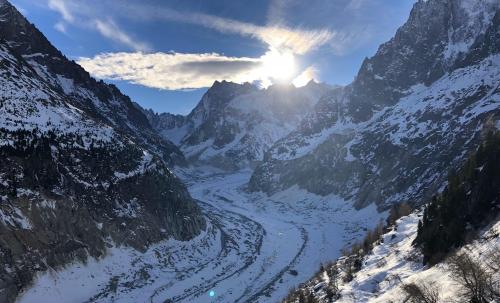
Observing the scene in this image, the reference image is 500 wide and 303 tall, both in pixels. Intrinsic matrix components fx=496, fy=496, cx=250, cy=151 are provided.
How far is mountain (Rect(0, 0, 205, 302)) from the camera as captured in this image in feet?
224

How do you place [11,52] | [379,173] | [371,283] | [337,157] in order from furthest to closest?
[337,157] < [379,173] < [11,52] < [371,283]

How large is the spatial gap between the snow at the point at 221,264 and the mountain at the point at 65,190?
265cm

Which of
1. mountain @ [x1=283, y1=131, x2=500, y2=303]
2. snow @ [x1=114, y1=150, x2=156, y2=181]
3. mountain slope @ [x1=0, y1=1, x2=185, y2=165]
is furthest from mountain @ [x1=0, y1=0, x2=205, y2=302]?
mountain slope @ [x1=0, y1=1, x2=185, y2=165]

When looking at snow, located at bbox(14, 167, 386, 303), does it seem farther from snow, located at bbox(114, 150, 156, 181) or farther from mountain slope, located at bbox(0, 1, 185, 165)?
mountain slope, located at bbox(0, 1, 185, 165)

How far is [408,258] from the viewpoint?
37531mm

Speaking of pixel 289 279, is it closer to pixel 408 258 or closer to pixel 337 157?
pixel 408 258

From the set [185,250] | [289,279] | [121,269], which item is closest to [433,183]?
[289,279]

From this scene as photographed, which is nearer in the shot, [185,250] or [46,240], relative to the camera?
[46,240]

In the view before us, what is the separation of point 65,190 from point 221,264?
2957 centimetres

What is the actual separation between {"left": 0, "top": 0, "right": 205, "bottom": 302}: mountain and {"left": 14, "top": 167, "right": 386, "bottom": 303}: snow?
2655mm

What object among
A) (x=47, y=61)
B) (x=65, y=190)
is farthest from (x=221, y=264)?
(x=47, y=61)

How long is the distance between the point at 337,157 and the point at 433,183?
230 ft

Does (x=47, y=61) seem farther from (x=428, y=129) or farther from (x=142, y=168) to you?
(x=428, y=129)

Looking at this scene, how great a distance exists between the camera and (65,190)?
7969cm
